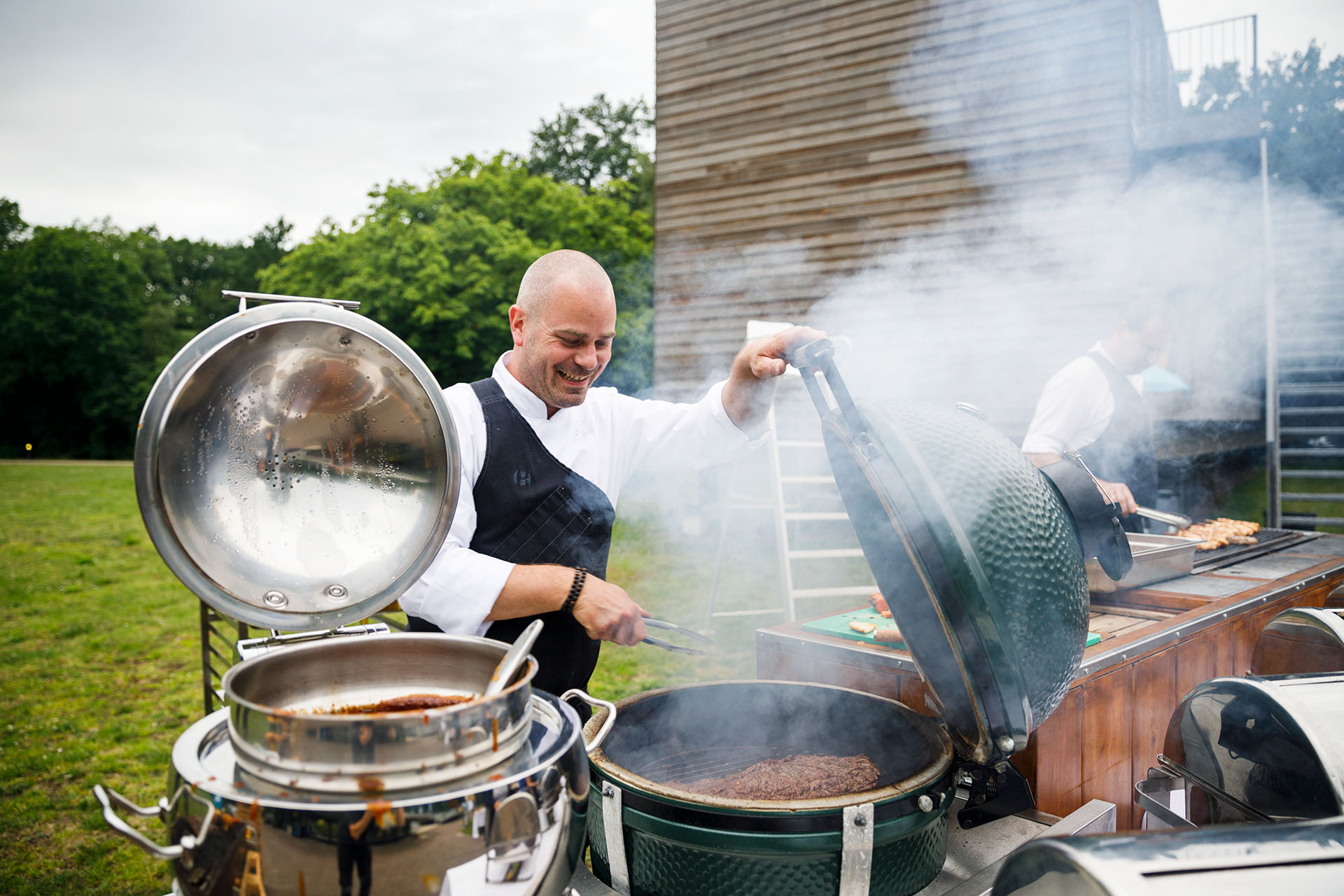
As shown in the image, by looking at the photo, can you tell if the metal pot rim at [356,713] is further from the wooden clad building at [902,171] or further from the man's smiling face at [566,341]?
the wooden clad building at [902,171]

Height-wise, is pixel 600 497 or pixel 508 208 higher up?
pixel 508 208

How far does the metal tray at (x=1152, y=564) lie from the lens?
230cm

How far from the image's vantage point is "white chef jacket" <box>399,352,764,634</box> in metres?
1.70

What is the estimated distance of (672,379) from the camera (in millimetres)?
9719

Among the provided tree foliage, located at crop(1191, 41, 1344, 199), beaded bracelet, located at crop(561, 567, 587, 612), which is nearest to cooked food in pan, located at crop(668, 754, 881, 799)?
beaded bracelet, located at crop(561, 567, 587, 612)

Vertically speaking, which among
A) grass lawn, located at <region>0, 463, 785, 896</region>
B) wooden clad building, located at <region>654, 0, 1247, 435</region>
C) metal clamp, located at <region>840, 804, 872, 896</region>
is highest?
wooden clad building, located at <region>654, 0, 1247, 435</region>

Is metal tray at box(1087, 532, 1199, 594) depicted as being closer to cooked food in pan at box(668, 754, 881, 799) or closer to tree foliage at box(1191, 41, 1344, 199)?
cooked food in pan at box(668, 754, 881, 799)

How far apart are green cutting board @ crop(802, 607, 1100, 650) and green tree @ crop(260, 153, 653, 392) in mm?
16132

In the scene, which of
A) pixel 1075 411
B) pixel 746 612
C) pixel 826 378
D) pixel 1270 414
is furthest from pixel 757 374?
pixel 1270 414

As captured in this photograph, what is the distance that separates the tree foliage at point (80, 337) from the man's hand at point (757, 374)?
35519mm

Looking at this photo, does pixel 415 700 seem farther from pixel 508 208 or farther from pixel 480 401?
pixel 508 208

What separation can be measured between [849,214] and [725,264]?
1.66m

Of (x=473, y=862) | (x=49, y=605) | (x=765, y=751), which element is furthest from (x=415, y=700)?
(x=49, y=605)

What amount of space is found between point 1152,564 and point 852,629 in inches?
46.4
